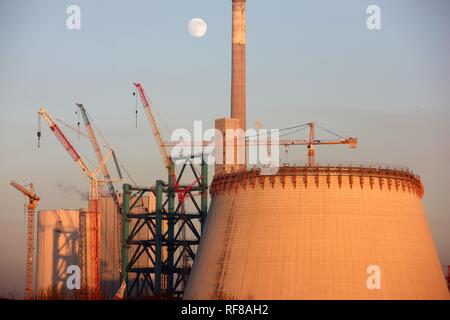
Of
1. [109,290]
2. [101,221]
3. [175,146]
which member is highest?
[175,146]

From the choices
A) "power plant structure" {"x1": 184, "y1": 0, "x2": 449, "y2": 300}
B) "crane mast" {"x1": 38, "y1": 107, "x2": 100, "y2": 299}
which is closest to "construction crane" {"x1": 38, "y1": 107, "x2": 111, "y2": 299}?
"crane mast" {"x1": 38, "y1": 107, "x2": 100, "y2": 299}

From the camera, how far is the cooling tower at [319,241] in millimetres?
107250

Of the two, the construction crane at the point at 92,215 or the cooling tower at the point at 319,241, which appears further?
the construction crane at the point at 92,215

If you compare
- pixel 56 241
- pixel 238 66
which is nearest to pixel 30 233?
pixel 56 241

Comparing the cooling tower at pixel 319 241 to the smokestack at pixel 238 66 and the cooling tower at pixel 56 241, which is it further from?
the cooling tower at pixel 56 241

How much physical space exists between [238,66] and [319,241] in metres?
59.3

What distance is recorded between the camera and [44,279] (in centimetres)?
19150

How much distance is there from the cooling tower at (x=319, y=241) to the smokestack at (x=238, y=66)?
47.0m

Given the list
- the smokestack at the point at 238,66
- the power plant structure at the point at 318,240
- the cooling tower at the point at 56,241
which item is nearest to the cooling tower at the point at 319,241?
the power plant structure at the point at 318,240

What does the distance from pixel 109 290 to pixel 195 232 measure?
82.0 ft

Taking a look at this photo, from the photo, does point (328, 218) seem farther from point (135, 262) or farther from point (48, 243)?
point (48, 243)

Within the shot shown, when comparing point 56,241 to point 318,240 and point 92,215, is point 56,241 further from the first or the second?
point 318,240

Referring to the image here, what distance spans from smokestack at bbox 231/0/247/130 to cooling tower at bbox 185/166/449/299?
154ft

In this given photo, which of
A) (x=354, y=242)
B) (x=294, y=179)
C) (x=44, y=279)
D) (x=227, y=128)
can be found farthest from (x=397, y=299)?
(x=44, y=279)
